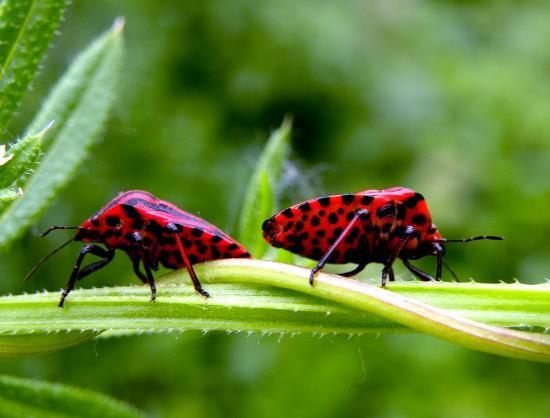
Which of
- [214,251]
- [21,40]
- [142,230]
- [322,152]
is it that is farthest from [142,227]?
[322,152]

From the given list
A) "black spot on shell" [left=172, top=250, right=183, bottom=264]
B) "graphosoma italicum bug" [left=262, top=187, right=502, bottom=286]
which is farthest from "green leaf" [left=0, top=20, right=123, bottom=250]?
"graphosoma italicum bug" [left=262, top=187, right=502, bottom=286]

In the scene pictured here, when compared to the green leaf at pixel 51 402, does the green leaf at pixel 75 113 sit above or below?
above

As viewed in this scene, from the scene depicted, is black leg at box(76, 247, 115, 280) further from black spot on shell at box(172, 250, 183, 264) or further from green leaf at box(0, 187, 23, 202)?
green leaf at box(0, 187, 23, 202)

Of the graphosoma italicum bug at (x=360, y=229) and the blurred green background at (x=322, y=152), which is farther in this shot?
the blurred green background at (x=322, y=152)

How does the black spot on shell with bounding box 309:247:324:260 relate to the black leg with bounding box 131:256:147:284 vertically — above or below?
above

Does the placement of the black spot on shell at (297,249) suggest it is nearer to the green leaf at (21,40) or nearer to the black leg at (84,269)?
the black leg at (84,269)

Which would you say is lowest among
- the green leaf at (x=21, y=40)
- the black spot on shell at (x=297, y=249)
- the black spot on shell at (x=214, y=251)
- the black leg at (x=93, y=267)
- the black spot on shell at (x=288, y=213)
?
the black leg at (x=93, y=267)

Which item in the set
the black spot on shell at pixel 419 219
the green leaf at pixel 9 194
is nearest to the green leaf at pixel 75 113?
the green leaf at pixel 9 194

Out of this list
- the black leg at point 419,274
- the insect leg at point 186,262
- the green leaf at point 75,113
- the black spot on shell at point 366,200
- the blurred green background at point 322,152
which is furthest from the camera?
the blurred green background at point 322,152

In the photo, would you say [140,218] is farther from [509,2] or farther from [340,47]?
[509,2]
